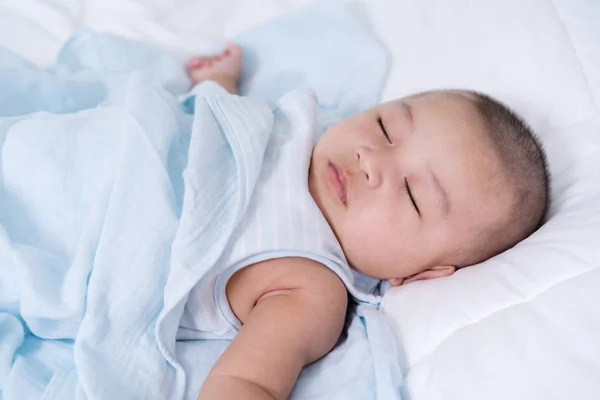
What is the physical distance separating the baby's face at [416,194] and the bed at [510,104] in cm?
6

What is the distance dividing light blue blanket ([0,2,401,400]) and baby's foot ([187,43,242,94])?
0.99 ft

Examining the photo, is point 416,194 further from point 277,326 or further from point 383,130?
point 277,326

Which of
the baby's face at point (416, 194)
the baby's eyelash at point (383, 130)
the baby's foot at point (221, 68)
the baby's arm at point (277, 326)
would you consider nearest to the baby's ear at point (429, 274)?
the baby's face at point (416, 194)

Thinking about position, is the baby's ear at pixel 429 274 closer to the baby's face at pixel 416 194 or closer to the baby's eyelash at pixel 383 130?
the baby's face at pixel 416 194

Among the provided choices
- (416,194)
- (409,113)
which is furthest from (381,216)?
(409,113)

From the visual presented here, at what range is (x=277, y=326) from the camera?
88cm

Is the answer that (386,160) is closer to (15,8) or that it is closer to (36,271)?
(36,271)

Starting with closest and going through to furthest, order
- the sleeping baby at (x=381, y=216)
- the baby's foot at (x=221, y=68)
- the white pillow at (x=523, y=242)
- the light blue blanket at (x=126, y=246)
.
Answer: the white pillow at (x=523, y=242), the light blue blanket at (x=126, y=246), the sleeping baby at (x=381, y=216), the baby's foot at (x=221, y=68)

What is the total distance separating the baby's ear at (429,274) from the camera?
3.24 feet

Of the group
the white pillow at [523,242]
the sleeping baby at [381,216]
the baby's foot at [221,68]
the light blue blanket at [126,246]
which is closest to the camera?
the white pillow at [523,242]

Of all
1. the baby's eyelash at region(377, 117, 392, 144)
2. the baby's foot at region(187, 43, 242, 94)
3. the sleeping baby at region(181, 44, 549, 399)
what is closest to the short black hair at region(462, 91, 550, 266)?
the sleeping baby at region(181, 44, 549, 399)

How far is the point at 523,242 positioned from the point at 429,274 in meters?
0.15

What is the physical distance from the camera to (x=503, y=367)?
28.3 inches

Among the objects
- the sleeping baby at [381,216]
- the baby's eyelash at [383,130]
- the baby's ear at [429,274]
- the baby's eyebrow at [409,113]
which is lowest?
the baby's ear at [429,274]
